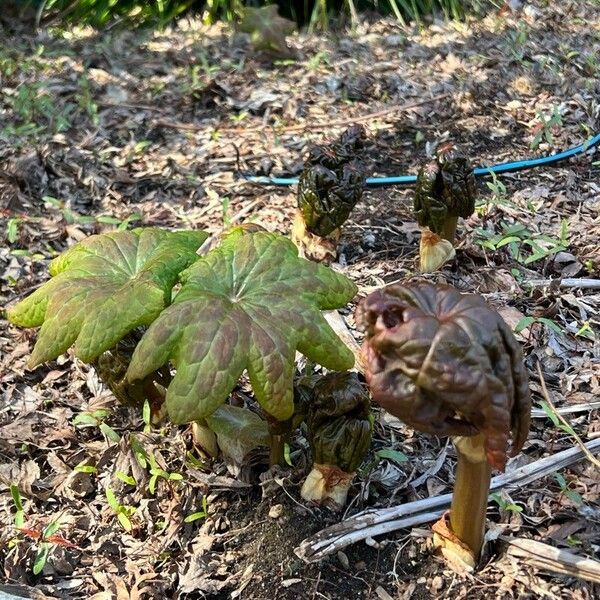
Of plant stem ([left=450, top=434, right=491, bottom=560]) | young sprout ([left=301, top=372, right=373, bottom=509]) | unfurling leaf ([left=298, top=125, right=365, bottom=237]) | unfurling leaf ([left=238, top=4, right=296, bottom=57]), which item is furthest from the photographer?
unfurling leaf ([left=238, top=4, right=296, bottom=57])

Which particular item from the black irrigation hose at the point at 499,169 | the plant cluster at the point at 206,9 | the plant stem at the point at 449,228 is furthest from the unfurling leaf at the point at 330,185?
the plant cluster at the point at 206,9

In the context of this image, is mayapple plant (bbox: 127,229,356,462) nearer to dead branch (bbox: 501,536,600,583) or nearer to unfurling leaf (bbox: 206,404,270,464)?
unfurling leaf (bbox: 206,404,270,464)

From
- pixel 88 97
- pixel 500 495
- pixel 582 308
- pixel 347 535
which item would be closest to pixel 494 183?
pixel 582 308

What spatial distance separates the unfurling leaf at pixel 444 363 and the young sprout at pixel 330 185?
5.37 feet

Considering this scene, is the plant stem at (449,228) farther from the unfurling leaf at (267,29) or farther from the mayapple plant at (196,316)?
the unfurling leaf at (267,29)

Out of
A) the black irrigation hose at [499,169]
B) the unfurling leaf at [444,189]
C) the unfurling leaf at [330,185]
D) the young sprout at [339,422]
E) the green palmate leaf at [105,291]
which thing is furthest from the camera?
the black irrigation hose at [499,169]

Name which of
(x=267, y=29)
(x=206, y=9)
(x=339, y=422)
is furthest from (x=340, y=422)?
(x=206, y=9)

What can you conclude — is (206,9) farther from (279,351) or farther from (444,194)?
(279,351)

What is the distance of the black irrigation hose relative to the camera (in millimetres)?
4367

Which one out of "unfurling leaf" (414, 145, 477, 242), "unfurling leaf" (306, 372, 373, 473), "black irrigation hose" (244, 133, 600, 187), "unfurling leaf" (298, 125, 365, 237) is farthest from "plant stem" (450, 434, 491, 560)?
"black irrigation hose" (244, 133, 600, 187)

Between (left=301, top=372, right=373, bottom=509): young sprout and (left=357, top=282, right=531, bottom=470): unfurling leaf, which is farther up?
(left=357, top=282, right=531, bottom=470): unfurling leaf

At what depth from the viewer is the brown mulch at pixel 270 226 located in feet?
7.93

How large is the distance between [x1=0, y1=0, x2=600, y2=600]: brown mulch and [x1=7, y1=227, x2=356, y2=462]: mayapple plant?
16.2 inches

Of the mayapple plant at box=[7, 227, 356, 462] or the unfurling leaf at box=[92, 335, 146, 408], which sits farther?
the unfurling leaf at box=[92, 335, 146, 408]
